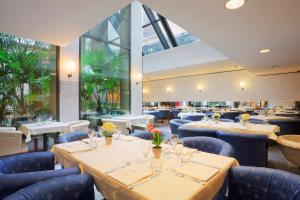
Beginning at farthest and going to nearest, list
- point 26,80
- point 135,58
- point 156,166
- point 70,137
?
1. point 135,58
2. point 26,80
3. point 70,137
4. point 156,166

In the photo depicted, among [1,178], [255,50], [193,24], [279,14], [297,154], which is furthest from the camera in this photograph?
[255,50]

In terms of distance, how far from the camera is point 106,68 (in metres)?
6.00

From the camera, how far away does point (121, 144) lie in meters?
2.17

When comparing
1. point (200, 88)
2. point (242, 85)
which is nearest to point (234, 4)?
point (242, 85)

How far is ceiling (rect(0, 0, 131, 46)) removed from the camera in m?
2.32

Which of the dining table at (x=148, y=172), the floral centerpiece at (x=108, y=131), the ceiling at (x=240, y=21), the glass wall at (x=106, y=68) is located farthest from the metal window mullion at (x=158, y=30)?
the dining table at (x=148, y=172)

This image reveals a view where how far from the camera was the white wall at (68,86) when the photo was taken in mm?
4703

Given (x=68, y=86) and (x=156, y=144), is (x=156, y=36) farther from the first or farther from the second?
(x=156, y=144)

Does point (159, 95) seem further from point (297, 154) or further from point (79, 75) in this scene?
point (297, 154)

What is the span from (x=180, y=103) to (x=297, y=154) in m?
8.55

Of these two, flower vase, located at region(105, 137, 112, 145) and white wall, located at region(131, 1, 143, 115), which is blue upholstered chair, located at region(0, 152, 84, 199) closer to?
flower vase, located at region(105, 137, 112, 145)

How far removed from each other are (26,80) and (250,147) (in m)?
4.90

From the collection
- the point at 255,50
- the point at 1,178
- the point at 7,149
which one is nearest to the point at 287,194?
the point at 1,178

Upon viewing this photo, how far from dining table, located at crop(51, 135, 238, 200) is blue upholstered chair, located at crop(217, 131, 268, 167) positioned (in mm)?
1335
